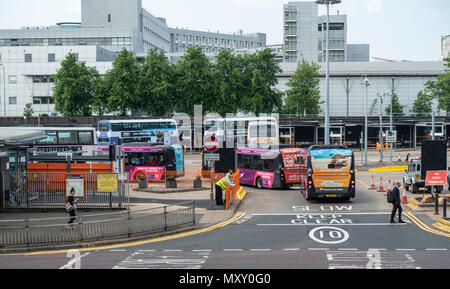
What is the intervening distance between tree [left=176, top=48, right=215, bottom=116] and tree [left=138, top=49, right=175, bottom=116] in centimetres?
121

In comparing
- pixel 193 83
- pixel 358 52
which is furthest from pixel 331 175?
pixel 358 52

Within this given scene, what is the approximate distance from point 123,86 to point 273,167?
39235mm

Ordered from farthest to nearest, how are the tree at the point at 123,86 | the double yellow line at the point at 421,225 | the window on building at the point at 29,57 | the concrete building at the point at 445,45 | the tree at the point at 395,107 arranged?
the concrete building at the point at 445,45, the tree at the point at 395,107, the window on building at the point at 29,57, the tree at the point at 123,86, the double yellow line at the point at 421,225

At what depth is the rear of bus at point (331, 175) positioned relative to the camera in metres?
27.1

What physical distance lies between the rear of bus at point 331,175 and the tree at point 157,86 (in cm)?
4406

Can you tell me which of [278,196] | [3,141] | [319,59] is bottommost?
[278,196]

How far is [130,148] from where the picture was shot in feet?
132

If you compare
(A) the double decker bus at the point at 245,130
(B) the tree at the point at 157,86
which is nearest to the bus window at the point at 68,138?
(A) the double decker bus at the point at 245,130

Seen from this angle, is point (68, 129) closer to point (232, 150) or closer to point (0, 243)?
point (232, 150)

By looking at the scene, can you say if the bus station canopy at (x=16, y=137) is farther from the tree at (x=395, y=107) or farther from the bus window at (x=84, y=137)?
the tree at (x=395, y=107)

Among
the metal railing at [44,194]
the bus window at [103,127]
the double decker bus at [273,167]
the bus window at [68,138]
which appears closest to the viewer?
the metal railing at [44,194]

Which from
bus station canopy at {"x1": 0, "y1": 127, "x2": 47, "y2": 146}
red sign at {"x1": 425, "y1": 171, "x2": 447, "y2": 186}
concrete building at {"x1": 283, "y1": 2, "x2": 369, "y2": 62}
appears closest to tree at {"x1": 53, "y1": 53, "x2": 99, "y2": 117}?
bus station canopy at {"x1": 0, "y1": 127, "x2": 47, "y2": 146}
